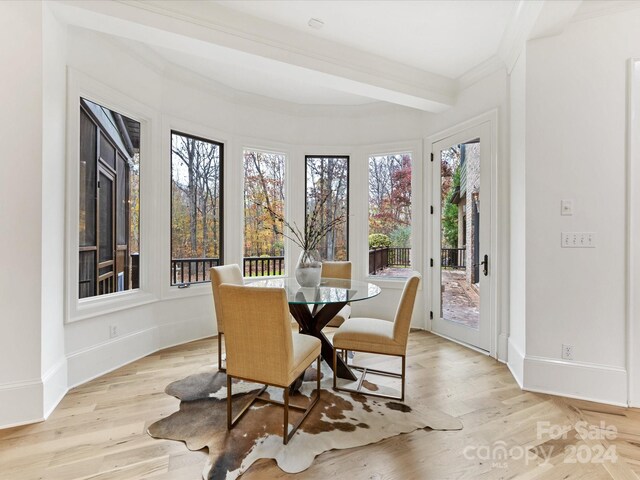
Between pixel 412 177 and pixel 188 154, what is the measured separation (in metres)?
2.85

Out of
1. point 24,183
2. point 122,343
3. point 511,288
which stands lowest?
point 122,343

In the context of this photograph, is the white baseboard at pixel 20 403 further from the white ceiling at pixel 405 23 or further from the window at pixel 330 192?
the window at pixel 330 192

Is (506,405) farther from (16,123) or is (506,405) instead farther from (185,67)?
(185,67)

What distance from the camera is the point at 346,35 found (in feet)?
9.59

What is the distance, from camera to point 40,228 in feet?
7.07

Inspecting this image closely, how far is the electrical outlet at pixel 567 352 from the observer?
252cm

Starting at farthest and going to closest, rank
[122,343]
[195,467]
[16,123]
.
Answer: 1. [122,343]
2. [16,123]
3. [195,467]

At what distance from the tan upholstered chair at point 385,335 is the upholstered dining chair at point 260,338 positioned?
0.58 metres

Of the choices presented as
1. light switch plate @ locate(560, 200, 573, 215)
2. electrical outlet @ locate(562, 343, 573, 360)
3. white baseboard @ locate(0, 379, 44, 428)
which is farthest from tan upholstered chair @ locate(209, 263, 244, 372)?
light switch plate @ locate(560, 200, 573, 215)

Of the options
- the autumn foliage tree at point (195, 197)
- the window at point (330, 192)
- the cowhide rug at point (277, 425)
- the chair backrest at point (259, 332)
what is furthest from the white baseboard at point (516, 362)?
the autumn foliage tree at point (195, 197)

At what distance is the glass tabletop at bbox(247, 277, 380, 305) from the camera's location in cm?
237

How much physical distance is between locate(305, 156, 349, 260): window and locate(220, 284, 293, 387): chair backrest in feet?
9.24

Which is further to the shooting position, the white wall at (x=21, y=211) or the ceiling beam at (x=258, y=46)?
the ceiling beam at (x=258, y=46)

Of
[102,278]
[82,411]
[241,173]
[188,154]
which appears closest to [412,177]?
[241,173]
